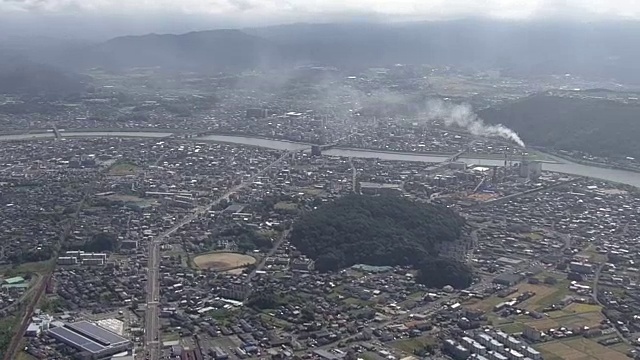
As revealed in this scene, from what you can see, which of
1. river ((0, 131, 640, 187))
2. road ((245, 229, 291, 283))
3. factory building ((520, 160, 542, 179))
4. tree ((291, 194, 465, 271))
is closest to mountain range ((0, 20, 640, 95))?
river ((0, 131, 640, 187))

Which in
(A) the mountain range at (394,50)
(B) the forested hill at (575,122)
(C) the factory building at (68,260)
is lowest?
(A) the mountain range at (394,50)

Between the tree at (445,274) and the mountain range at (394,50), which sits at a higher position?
the tree at (445,274)

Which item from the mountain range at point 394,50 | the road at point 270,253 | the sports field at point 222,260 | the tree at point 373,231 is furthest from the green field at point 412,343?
the mountain range at point 394,50

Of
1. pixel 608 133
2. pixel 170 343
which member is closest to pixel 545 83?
pixel 608 133

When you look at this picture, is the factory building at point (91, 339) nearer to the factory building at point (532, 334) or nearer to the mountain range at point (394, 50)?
the factory building at point (532, 334)

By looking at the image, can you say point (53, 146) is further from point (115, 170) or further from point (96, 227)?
point (96, 227)

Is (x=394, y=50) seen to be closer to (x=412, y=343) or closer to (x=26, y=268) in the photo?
(x=26, y=268)

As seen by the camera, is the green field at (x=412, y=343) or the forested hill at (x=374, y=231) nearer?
the green field at (x=412, y=343)
